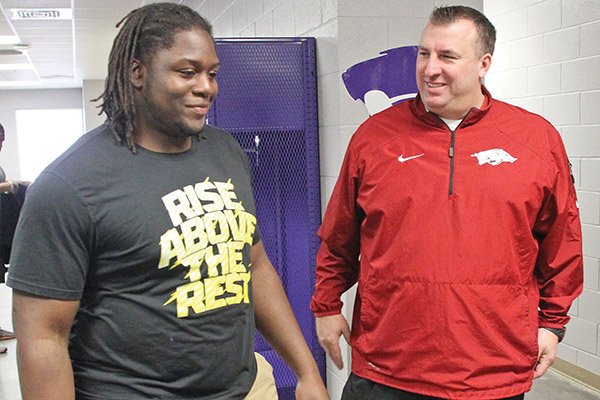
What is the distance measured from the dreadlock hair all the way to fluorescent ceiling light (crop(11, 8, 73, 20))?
5917mm

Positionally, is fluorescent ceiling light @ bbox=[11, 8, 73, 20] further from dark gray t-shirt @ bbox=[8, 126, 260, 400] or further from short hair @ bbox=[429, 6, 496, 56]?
dark gray t-shirt @ bbox=[8, 126, 260, 400]

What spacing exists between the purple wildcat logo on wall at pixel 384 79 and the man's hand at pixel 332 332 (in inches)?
39.5

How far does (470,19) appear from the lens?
1.84 meters

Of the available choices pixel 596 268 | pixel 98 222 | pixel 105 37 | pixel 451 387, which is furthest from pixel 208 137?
pixel 105 37

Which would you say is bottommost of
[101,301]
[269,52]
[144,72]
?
[101,301]

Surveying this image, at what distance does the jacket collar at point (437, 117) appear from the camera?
5.93ft

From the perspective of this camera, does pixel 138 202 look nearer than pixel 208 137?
Yes

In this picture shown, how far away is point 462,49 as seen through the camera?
1817 millimetres

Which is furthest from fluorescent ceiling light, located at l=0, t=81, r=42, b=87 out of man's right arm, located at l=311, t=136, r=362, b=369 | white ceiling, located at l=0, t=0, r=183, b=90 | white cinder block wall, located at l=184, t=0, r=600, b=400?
man's right arm, located at l=311, t=136, r=362, b=369

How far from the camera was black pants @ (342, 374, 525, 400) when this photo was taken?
5.94 ft

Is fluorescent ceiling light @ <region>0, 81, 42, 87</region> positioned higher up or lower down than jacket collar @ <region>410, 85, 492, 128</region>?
higher up

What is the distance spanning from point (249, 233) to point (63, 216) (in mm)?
385

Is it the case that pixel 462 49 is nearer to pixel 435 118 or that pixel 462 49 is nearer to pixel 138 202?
pixel 435 118

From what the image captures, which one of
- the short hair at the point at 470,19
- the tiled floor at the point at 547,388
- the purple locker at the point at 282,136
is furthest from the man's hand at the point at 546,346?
the tiled floor at the point at 547,388
